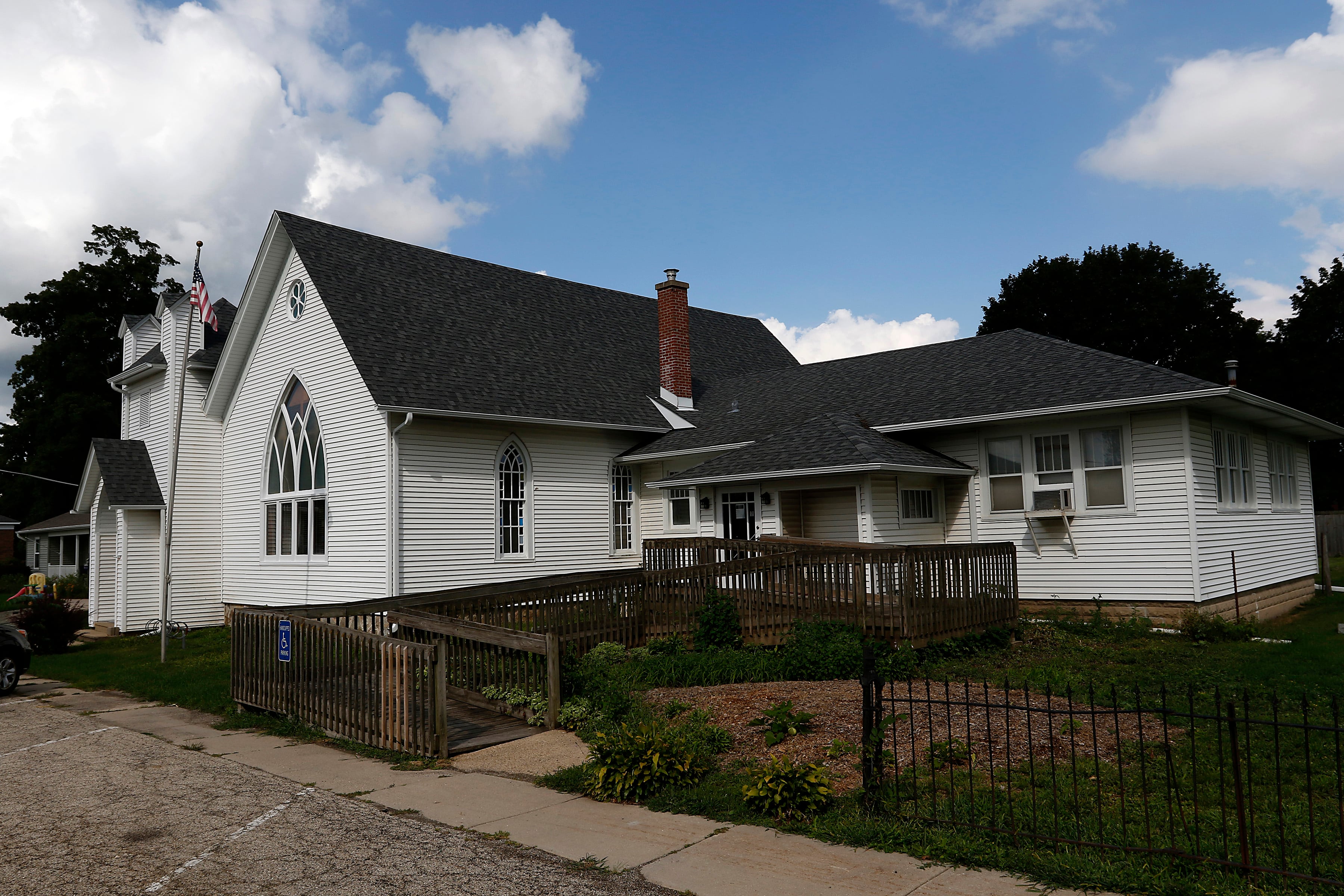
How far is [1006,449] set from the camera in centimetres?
1730

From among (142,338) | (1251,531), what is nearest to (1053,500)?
(1251,531)

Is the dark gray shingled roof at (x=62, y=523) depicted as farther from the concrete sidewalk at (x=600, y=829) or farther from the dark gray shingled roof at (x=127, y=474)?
the concrete sidewalk at (x=600, y=829)

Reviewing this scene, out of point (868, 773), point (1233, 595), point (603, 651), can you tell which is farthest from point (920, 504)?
point (868, 773)

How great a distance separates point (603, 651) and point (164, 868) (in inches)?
305

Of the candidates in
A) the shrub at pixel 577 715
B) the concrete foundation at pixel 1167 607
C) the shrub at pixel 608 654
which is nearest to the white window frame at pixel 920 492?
the concrete foundation at pixel 1167 607

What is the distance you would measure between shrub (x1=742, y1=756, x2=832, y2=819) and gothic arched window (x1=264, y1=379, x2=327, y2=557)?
47.8 feet

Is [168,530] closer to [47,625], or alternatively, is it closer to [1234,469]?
[47,625]

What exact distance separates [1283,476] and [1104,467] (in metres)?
8.11

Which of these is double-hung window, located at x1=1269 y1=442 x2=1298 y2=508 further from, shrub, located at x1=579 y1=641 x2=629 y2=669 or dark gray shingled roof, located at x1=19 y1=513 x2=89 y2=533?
dark gray shingled roof, located at x1=19 y1=513 x2=89 y2=533

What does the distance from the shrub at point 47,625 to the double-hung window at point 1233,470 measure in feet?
79.2

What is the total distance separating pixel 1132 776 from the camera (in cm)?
713

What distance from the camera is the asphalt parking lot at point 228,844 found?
5.57m

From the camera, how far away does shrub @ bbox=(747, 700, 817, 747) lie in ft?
27.4

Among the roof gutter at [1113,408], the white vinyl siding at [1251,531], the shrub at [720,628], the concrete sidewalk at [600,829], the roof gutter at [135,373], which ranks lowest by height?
the concrete sidewalk at [600,829]
